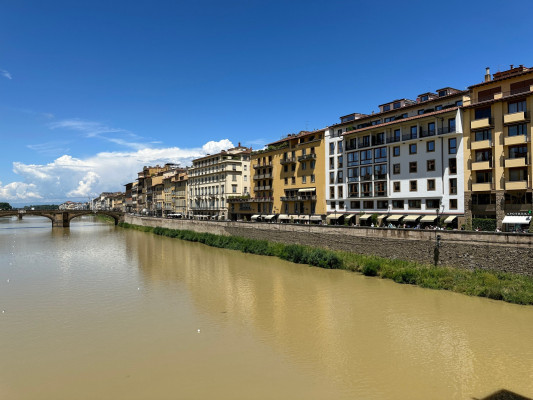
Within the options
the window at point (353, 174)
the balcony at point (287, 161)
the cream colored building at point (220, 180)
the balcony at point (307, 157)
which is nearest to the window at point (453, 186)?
the window at point (353, 174)

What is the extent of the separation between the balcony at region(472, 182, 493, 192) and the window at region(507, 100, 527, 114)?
19.8 feet

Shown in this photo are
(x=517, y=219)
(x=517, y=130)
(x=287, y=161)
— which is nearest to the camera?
(x=517, y=219)

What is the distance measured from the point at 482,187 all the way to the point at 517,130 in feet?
17.0

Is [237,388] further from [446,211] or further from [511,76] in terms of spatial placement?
[511,76]

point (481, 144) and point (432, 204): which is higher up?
point (481, 144)

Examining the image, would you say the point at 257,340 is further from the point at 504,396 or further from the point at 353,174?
the point at 353,174

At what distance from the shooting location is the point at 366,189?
41.9 metres

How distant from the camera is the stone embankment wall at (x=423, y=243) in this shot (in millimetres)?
23625

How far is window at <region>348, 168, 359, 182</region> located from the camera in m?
43.3

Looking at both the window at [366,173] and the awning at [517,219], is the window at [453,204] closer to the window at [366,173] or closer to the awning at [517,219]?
the awning at [517,219]

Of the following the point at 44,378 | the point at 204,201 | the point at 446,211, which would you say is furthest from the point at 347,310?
the point at 204,201

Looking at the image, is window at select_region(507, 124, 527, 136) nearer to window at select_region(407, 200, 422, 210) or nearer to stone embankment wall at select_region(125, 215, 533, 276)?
stone embankment wall at select_region(125, 215, 533, 276)

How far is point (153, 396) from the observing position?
12.2m

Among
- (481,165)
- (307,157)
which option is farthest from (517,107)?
(307,157)
